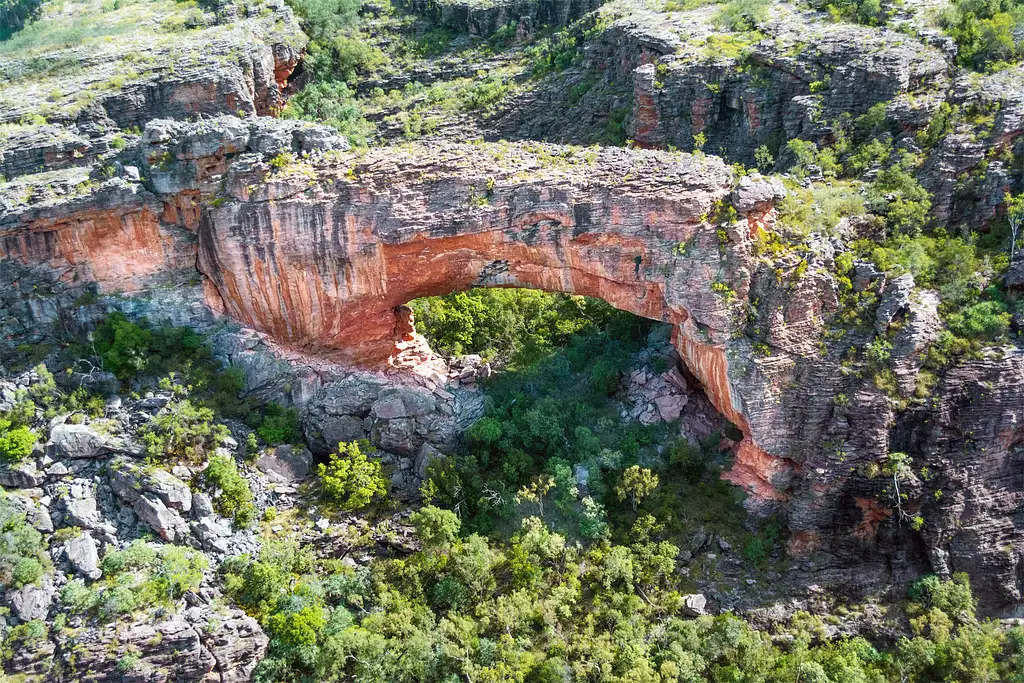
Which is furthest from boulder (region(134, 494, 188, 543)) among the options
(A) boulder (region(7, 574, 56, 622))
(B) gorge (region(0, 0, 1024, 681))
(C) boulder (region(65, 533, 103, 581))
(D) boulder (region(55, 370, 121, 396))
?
(D) boulder (region(55, 370, 121, 396))

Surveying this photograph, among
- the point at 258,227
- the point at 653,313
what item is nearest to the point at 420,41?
the point at 258,227

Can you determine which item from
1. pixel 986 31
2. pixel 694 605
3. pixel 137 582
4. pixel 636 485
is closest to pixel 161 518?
pixel 137 582

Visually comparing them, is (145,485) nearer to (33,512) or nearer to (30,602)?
(33,512)

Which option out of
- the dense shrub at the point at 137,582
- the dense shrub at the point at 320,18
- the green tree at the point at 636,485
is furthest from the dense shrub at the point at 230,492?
the dense shrub at the point at 320,18

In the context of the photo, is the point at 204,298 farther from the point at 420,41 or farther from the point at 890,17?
the point at 890,17

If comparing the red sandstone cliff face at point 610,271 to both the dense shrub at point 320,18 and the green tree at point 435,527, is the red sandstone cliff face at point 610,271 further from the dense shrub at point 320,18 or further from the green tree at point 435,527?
the dense shrub at point 320,18

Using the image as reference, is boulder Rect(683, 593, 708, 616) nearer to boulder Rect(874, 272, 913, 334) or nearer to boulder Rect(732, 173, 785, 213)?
boulder Rect(874, 272, 913, 334)
